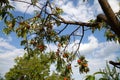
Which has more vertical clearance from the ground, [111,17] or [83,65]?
[111,17]

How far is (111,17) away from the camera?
6117mm

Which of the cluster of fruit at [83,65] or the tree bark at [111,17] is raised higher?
the tree bark at [111,17]

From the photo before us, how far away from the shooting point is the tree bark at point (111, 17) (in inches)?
237

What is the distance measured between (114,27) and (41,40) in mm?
3146

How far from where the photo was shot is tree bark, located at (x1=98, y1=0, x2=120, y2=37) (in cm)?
602

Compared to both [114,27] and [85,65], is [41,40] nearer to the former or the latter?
Result: [85,65]

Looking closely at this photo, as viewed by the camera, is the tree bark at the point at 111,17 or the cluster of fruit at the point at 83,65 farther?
the cluster of fruit at the point at 83,65

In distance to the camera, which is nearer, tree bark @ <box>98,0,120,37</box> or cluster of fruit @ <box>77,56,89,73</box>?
tree bark @ <box>98,0,120,37</box>

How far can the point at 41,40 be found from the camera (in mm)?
8648

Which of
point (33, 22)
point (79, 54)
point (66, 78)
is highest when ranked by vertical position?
point (33, 22)

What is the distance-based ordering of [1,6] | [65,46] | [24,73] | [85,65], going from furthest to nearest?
[24,73] → [65,46] → [85,65] → [1,6]

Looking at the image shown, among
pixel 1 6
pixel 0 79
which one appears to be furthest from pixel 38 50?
pixel 0 79

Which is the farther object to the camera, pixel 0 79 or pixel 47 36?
pixel 0 79

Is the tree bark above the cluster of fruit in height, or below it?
above
